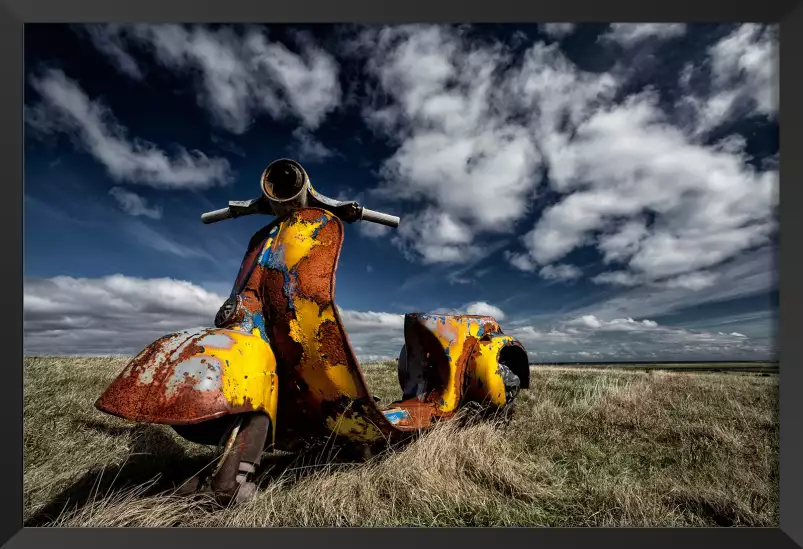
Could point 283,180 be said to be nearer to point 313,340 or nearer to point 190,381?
point 313,340

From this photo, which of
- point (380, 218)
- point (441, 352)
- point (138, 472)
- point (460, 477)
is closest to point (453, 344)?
point (441, 352)

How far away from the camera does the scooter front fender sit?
4.56ft

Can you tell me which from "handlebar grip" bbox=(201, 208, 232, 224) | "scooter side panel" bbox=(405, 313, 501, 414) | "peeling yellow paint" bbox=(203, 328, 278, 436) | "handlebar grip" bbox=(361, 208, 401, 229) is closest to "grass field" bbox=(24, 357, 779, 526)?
"scooter side panel" bbox=(405, 313, 501, 414)

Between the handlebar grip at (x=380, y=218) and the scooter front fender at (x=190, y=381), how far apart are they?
3.14 feet

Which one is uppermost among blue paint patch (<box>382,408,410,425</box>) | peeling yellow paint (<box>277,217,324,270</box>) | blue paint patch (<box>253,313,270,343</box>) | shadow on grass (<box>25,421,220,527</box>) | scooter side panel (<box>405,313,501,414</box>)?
peeling yellow paint (<box>277,217,324,270</box>)

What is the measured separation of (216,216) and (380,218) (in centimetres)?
90

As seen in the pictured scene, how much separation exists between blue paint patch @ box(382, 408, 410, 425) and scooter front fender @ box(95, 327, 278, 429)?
84 centimetres

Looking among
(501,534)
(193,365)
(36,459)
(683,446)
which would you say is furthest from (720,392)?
(36,459)

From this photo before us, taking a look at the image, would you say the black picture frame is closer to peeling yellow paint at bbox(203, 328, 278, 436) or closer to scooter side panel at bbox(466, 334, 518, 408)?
peeling yellow paint at bbox(203, 328, 278, 436)


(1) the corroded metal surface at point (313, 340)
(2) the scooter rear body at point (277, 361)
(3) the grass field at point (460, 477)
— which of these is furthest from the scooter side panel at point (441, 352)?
(1) the corroded metal surface at point (313, 340)

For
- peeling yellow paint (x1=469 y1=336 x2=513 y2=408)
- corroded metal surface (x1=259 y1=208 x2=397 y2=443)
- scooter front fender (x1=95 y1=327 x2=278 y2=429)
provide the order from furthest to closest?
peeling yellow paint (x1=469 y1=336 x2=513 y2=408)
corroded metal surface (x1=259 y1=208 x2=397 y2=443)
scooter front fender (x1=95 y1=327 x2=278 y2=429)

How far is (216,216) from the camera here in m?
2.40
